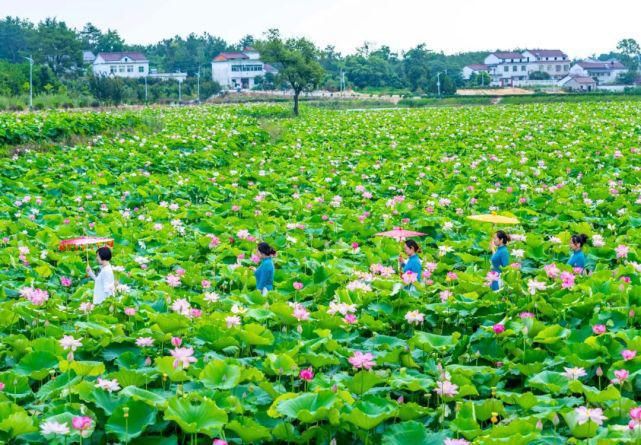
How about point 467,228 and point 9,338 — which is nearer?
point 9,338

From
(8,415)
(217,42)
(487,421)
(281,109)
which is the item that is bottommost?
(487,421)

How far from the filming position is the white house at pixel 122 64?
272 ft

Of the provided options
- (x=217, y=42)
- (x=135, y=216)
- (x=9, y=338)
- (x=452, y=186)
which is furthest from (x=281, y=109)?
(x=217, y=42)

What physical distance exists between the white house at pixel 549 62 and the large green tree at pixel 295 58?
66038 millimetres

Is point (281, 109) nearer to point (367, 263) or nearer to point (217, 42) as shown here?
point (367, 263)

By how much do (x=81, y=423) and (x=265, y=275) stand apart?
2835mm

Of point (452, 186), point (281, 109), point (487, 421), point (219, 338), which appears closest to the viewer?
point (487, 421)

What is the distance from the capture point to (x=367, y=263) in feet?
22.2

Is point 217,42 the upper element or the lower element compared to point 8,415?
upper

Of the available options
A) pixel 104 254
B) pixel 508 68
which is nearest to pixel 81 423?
pixel 104 254

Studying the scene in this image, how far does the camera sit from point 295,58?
1363 inches

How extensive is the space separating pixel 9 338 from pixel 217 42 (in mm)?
106816

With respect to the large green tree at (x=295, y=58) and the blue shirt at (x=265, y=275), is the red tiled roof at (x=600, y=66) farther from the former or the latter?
the blue shirt at (x=265, y=275)

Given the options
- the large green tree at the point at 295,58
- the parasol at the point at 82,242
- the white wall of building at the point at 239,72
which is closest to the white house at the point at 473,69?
the white wall of building at the point at 239,72
